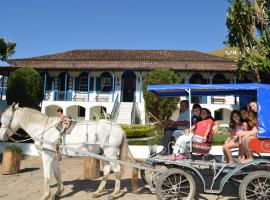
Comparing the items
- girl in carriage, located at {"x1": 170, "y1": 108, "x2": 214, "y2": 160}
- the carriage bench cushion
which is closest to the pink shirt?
girl in carriage, located at {"x1": 170, "y1": 108, "x2": 214, "y2": 160}

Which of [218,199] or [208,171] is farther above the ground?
[208,171]

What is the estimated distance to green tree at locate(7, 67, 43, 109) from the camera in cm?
2400

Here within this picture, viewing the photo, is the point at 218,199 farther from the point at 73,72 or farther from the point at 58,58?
the point at 58,58

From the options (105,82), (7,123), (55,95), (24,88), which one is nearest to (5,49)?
(24,88)

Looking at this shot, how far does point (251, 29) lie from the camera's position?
1828 cm

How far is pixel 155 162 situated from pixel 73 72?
23624 millimetres

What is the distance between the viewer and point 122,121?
2522 cm

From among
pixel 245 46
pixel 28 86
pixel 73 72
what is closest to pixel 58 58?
pixel 73 72

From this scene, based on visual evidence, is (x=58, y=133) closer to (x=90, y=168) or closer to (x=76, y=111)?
(x=90, y=168)

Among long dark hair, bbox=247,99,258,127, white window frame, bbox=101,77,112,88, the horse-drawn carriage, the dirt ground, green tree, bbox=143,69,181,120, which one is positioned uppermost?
white window frame, bbox=101,77,112,88

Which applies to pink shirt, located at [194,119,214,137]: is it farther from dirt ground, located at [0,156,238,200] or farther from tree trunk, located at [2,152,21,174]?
tree trunk, located at [2,152,21,174]

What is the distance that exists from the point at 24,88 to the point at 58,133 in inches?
718

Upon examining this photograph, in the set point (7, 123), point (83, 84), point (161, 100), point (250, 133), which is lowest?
point (250, 133)

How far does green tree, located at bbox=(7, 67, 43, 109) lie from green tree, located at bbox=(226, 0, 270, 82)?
48.7 ft
